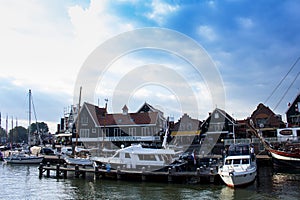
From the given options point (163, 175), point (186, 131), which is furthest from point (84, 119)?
point (163, 175)

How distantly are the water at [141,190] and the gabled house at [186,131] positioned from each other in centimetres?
2818

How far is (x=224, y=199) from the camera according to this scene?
21.7m

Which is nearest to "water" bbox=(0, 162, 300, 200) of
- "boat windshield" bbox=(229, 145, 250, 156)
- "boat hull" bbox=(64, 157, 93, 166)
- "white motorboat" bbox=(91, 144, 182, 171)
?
"white motorboat" bbox=(91, 144, 182, 171)

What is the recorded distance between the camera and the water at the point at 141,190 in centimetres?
2316

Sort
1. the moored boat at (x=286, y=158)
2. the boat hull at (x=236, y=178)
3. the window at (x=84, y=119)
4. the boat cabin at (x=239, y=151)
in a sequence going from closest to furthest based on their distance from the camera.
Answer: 1. the boat hull at (x=236, y=178)
2. the boat cabin at (x=239, y=151)
3. the moored boat at (x=286, y=158)
4. the window at (x=84, y=119)

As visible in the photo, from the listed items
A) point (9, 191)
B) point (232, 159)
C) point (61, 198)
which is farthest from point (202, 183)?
point (9, 191)

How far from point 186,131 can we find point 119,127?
14.2 m

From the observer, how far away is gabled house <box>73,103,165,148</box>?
5731 centimetres

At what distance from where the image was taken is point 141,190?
84.5 feet

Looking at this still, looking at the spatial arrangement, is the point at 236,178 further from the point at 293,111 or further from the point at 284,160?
the point at 293,111

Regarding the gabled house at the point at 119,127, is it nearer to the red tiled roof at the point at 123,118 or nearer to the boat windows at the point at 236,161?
the red tiled roof at the point at 123,118

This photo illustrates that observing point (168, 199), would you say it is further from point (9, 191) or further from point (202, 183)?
point (9, 191)

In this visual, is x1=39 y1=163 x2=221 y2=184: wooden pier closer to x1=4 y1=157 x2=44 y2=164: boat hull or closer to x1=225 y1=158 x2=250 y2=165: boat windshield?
x1=225 y1=158 x2=250 y2=165: boat windshield

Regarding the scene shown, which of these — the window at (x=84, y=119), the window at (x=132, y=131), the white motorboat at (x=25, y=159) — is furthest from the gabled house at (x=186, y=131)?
the white motorboat at (x=25, y=159)
